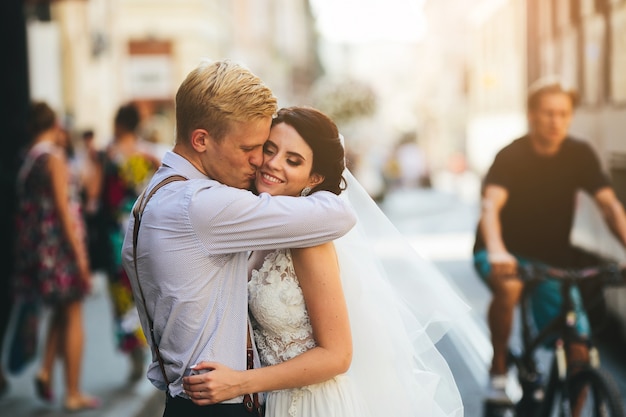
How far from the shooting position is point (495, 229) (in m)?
5.69

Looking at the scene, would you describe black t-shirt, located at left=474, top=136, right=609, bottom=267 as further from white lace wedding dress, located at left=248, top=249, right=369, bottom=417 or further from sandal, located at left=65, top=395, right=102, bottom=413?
white lace wedding dress, located at left=248, top=249, right=369, bottom=417

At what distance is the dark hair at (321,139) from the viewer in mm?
3062

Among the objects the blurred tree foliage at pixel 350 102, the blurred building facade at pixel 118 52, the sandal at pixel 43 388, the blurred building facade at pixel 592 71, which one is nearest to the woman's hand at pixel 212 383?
the sandal at pixel 43 388

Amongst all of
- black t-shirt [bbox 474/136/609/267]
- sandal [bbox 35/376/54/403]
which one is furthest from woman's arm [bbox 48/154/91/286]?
black t-shirt [bbox 474/136/609/267]

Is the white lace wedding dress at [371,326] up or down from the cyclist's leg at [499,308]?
up

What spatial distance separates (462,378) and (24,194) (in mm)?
3580

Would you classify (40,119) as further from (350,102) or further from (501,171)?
(350,102)

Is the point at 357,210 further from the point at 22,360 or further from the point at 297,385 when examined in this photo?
the point at 22,360

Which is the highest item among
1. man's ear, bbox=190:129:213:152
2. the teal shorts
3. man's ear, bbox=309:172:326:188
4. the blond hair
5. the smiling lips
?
the blond hair

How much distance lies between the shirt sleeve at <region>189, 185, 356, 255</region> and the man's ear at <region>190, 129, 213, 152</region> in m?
0.14

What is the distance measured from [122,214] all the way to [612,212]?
3853 millimetres

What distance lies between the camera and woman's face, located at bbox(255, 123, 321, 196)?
305cm

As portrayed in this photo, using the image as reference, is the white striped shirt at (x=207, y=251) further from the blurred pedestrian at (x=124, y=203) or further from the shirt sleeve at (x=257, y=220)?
the blurred pedestrian at (x=124, y=203)

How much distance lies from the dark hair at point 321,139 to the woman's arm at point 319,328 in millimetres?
268
